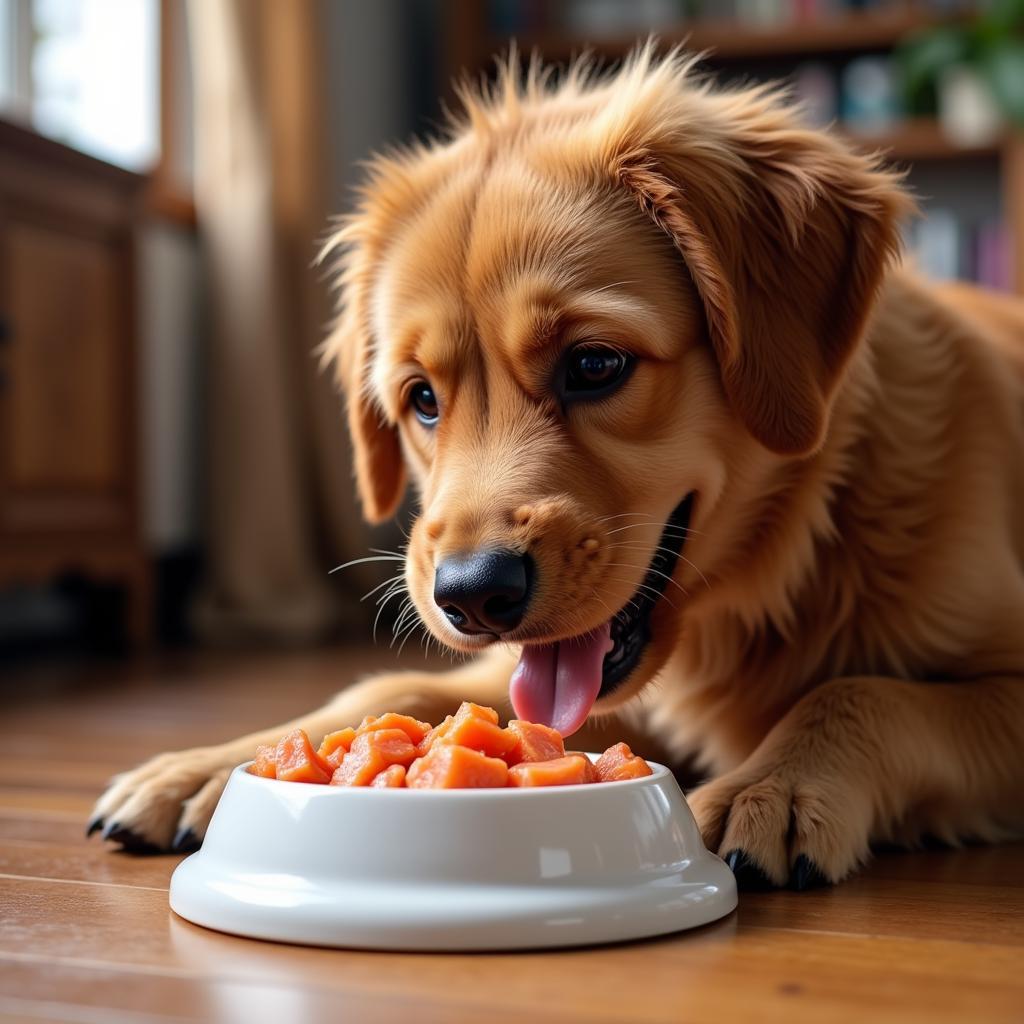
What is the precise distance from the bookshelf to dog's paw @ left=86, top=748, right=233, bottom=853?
4.48m

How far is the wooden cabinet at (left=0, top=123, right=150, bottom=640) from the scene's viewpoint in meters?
3.93

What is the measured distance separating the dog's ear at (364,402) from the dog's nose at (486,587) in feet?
2.40

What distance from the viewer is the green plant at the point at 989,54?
17.7ft

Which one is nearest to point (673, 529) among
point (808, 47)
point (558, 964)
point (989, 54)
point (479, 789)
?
point (479, 789)

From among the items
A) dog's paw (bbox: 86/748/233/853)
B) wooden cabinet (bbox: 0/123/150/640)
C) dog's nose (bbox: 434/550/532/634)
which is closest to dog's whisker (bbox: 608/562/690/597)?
dog's nose (bbox: 434/550/532/634)

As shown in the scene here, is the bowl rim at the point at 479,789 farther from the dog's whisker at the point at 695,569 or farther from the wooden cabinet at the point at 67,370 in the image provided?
the wooden cabinet at the point at 67,370

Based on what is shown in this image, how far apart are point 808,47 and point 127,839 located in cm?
518

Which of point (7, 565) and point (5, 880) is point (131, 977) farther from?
point (7, 565)

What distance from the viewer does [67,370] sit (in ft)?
13.9

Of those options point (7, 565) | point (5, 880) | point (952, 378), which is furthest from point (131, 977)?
point (7, 565)

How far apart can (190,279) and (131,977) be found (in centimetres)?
445

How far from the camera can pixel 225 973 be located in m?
1.22

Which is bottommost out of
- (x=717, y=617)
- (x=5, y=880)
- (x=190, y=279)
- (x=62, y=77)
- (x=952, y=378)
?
(x=5, y=880)

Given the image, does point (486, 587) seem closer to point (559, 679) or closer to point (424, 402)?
point (559, 679)
